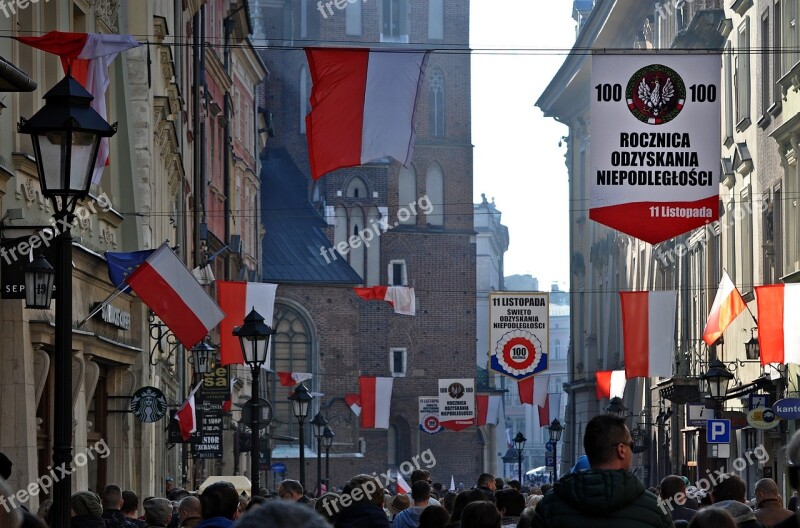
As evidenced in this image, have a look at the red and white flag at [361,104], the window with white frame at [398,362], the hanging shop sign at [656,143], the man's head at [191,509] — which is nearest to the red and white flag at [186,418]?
the red and white flag at [361,104]

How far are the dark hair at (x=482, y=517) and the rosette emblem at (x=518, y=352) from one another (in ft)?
94.0

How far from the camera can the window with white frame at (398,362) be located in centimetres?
7688

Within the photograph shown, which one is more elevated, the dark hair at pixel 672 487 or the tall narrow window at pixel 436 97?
the tall narrow window at pixel 436 97

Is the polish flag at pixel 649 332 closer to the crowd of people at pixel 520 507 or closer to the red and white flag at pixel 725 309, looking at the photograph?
the red and white flag at pixel 725 309

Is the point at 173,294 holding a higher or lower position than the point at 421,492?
higher

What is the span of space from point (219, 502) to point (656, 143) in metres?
10.7

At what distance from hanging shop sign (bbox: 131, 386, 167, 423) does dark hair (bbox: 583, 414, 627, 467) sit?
14.7 meters

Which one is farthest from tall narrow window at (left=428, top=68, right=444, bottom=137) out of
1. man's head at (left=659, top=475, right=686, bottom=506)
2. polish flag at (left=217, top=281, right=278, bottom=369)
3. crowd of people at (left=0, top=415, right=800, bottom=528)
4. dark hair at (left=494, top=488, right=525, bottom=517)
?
man's head at (left=659, top=475, right=686, bottom=506)

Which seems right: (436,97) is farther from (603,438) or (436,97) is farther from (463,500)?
(603,438)

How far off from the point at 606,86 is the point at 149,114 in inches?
321

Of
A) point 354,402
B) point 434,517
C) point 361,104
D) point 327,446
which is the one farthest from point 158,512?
point 354,402

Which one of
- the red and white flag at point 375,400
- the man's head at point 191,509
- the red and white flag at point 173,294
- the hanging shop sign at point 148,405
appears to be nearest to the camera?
the man's head at point 191,509

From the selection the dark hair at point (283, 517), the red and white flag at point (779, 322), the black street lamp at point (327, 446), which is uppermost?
the red and white flag at point (779, 322)

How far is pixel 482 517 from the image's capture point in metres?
8.41
